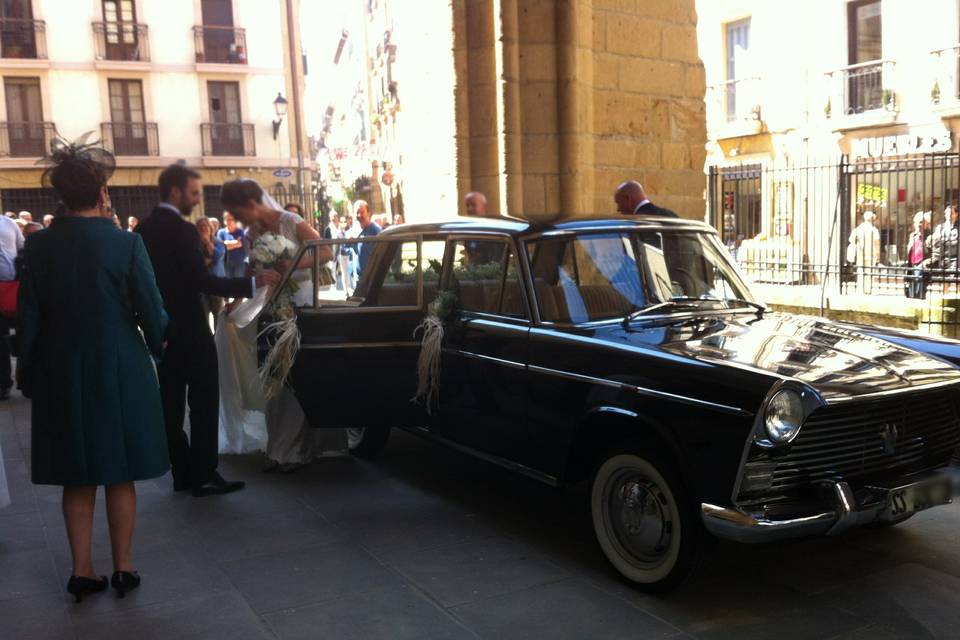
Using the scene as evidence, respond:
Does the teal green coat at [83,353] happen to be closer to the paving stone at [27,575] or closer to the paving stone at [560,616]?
the paving stone at [27,575]

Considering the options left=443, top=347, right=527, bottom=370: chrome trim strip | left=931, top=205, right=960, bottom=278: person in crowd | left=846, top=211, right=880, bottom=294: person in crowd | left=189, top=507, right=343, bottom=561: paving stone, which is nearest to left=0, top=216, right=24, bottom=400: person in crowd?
left=189, top=507, right=343, bottom=561: paving stone

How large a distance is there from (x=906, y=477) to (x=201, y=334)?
373 centimetres

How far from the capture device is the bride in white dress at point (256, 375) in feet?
19.1

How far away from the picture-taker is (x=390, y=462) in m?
6.11

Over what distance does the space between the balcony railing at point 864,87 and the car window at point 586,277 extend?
1844 centimetres

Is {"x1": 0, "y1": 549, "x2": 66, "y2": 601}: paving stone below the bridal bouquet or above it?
below

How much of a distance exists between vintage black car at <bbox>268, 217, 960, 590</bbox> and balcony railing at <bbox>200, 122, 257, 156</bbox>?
1155 inches

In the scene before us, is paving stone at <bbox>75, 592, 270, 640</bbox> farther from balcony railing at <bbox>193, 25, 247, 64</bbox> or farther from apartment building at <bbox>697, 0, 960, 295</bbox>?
balcony railing at <bbox>193, 25, 247, 64</bbox>

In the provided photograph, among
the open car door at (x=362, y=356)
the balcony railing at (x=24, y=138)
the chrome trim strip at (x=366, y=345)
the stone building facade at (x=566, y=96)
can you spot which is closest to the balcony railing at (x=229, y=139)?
the balcony railing at (x=24, y=138)

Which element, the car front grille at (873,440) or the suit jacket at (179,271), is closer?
the car front grille at (873,440)

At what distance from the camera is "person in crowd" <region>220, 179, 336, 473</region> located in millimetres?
5828

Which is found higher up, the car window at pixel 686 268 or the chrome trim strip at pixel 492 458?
the car window at pixel 686 268

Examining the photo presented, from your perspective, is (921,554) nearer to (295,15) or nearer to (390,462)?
(390,462)

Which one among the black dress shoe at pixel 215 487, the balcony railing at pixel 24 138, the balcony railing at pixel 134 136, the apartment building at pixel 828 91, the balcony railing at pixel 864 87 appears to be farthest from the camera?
the balcony railing at pixel 134 136
